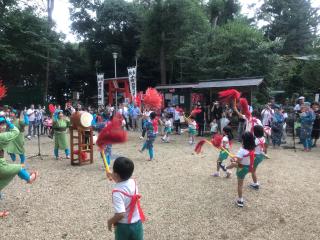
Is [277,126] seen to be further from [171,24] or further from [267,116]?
[171,24]

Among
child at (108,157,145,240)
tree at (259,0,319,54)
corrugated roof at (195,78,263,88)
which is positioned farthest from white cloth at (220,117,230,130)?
tree at (259,0,319,54)

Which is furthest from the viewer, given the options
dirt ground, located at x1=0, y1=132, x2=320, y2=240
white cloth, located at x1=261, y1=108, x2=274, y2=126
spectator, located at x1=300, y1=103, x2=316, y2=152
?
white cloth, located at x1=261, y1=108, x2=274, y2=126

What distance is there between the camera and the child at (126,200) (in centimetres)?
318

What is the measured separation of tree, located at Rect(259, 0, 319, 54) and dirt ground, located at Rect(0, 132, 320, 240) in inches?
1059

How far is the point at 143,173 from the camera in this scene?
838 cm

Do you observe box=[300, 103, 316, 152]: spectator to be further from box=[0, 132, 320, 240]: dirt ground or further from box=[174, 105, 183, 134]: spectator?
box=[174, 105, 183, 134]: spectator

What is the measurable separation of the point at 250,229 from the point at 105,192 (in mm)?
3034

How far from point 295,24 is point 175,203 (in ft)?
106

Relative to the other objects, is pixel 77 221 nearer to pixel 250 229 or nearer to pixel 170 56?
pixel 250 229

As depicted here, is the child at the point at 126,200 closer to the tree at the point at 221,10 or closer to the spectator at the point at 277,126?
the spectator at the point at 277,126

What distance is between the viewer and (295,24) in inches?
1308

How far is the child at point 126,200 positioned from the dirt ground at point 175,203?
155cm

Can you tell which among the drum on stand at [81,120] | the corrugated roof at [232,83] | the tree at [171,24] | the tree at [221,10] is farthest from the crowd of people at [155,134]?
the tree at [221,10]

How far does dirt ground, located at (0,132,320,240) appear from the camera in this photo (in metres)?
4.90
